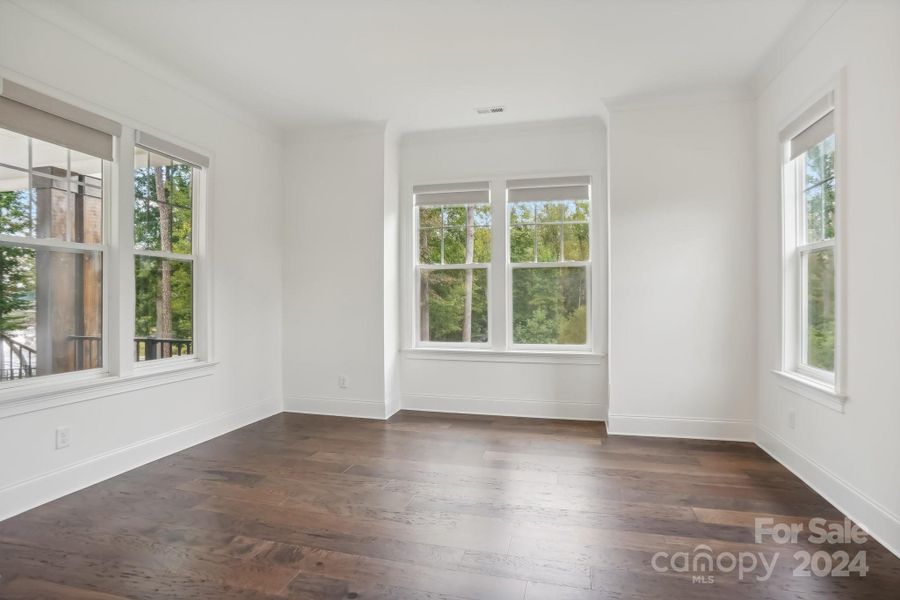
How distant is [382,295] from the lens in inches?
177

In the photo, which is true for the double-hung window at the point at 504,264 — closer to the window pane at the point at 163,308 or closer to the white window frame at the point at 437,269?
the white window frame at the point at 437,269

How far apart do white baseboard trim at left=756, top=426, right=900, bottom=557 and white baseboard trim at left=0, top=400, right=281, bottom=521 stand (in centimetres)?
413

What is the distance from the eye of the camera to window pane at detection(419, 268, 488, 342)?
4.80 metres

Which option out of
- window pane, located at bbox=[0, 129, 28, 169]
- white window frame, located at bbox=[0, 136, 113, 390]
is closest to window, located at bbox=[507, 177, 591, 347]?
white window frame, located at bbox=[0, 136, 113, 390]

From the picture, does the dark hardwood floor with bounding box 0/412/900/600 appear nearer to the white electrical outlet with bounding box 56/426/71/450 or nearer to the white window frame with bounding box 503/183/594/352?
the white electrical outlet with bounding box 56/426/71/450

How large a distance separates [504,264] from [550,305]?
59 centimetres

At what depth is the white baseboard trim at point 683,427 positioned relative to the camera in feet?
12.3

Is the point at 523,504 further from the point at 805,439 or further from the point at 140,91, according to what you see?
the point at 140,91

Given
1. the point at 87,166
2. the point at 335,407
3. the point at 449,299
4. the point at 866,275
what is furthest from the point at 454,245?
the point at 866,275

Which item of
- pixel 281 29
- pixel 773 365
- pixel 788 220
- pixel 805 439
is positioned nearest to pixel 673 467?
pixel 805 439

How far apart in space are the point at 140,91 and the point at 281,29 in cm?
113

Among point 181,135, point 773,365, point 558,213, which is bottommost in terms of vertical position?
point 773,365

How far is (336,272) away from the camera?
4617mm

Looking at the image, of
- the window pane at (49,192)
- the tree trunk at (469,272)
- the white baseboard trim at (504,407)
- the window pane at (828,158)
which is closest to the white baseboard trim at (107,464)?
the window pane at (49,192)
